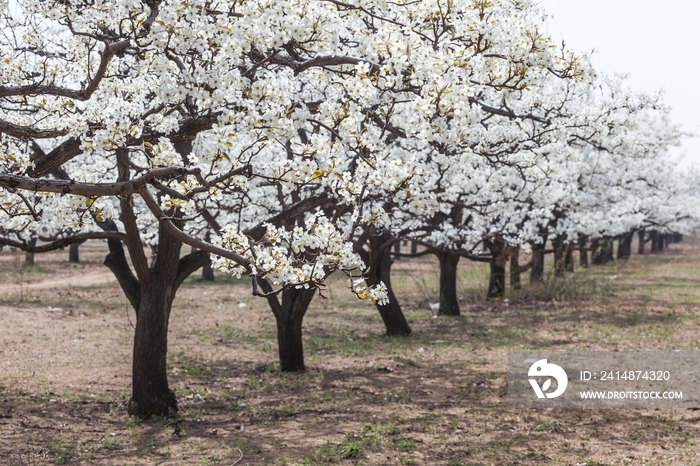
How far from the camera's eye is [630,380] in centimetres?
1023

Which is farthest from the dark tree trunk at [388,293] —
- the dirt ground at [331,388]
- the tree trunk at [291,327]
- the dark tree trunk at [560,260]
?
the dark tree trunk at [560,260]

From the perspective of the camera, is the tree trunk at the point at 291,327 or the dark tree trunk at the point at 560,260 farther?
the dark tree trunk at the point at 560,260

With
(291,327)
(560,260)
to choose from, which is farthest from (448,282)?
(291,327)

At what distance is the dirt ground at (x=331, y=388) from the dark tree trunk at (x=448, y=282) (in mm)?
509

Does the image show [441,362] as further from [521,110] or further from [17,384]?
[17,384]

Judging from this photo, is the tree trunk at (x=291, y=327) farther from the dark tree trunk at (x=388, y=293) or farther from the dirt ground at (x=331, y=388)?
the dark tree trunk at (x=388, y=293)

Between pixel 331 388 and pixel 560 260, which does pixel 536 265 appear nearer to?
pixel 560 260

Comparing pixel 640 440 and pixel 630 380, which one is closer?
pixel 640 440

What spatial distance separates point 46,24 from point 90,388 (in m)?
5.05

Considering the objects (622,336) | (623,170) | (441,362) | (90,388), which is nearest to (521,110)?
(441,362)

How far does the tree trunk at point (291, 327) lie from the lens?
36.0ft

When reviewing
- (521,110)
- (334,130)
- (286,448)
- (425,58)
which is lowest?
(286,448)

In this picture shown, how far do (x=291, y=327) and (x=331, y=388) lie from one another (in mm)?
1402

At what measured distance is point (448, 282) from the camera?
1755cm
